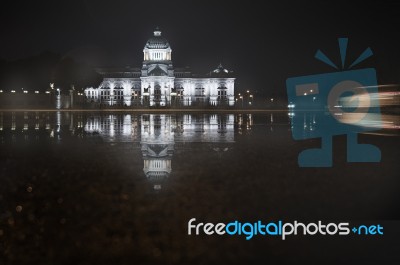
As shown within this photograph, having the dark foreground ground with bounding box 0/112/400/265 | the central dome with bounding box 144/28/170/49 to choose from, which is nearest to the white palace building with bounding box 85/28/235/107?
the central dome with bounding box 144/28/170/49

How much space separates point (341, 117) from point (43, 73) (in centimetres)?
5785

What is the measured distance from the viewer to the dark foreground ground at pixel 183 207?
17.9 ft

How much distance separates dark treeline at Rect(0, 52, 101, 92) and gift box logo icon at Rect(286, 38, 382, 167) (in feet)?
126

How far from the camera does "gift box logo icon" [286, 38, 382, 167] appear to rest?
48.5 ft

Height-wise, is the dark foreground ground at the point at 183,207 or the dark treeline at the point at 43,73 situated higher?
the dark treeline at the point at 43,73

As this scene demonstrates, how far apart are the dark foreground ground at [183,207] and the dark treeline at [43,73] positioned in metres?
69.8

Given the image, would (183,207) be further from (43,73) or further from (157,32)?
(157,32)

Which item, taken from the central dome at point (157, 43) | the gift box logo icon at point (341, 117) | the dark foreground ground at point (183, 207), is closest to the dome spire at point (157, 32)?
the central dome at point (157, 43)

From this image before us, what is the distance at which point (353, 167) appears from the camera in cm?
1208

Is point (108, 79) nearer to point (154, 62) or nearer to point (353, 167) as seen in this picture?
point (154, 62)

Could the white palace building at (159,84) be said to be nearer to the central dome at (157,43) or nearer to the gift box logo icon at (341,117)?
the central dome at (157,43)

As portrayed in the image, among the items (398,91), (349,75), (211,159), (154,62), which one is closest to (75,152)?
(211,159)

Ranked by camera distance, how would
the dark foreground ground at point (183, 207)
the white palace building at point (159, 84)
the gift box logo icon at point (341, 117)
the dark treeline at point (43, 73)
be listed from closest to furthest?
1. the dark foreground ground at point (183, 207)
2. the gift box logo icon at point (341, 117)
3. the dark treeline at point (43, 73)
4. the white palace building at point (159, 84)

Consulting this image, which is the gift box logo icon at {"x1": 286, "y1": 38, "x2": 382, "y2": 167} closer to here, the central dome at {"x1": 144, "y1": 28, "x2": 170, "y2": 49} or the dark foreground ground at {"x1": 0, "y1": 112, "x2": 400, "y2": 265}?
the dark foreground ground at {"x1": 0, "y1": 112, "x2": 400, "y2": 265}
